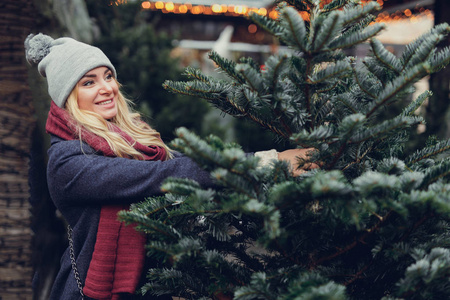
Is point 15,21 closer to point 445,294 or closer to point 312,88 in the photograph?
point 312,88

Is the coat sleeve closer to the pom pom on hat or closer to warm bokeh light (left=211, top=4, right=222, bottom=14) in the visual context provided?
the pom pom on hat

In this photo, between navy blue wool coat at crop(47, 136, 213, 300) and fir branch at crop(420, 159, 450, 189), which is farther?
navy blue wool coat at crop(47, 136, 213, 300)

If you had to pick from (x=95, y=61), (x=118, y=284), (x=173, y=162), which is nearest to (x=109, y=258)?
(x=118, y=284)

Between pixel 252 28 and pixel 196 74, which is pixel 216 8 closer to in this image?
pixel 252 28

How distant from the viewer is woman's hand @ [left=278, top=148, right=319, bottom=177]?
3.90 feet

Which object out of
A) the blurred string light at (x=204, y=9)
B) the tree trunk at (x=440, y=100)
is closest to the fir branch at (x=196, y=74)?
the tree trunk at (x=440, y=100)

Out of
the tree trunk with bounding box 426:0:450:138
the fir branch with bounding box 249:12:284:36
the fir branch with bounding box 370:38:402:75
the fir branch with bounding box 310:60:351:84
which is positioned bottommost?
the tree trunk with bounding box 426:0:450:138

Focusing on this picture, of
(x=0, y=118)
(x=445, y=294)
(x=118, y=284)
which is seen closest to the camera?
(x=445, y=294)

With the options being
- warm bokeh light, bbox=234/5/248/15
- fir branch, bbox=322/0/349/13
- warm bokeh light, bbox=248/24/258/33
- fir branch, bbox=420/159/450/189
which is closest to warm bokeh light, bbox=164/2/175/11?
warm bokeh light, bbox=234/5/248/15

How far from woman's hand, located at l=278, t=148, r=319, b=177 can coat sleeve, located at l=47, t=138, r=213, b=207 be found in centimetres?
27

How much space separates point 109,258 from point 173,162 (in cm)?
49

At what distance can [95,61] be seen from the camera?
5.85 ft

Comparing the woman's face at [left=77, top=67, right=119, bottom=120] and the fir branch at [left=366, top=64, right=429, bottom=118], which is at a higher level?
the fir branch at [left=366, top=64, right=429, bottom=118]

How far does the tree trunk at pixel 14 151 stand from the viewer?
2217 millimetres
